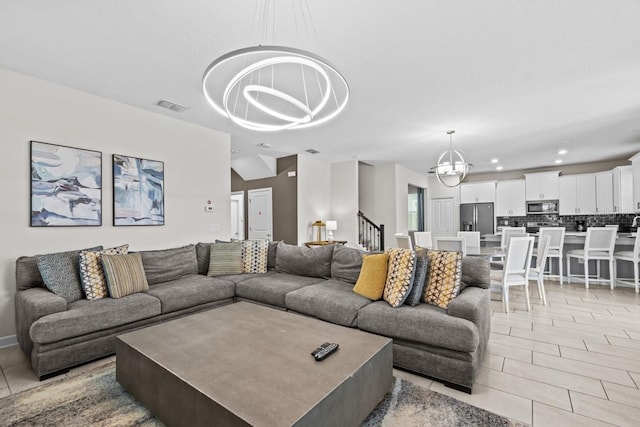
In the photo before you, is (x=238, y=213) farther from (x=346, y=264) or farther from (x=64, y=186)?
(x=346, y=264)

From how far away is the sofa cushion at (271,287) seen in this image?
329 cm

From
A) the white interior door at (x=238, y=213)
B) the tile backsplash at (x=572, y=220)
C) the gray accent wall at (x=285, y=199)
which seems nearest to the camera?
the gray accent wall at (x=285, y=199)

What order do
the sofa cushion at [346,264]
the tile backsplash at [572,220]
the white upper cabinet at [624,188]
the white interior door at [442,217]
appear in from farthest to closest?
the white interior door at [442,217] → the tile backsplash at [572,220] → the white upper cabinet at [624,188] → the sofa cushion at [346,264]

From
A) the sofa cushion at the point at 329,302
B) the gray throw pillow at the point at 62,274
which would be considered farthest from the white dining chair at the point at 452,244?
the gray throw pillow at the point at 62,274

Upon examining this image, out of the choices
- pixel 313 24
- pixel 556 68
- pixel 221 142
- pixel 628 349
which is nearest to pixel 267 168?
pixel 221 142

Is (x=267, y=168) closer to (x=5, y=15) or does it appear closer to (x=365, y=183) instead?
(x=365, y=183)

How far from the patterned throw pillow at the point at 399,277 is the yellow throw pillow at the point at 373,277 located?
6 cm

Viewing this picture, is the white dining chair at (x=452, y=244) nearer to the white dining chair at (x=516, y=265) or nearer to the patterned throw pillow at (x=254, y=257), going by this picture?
the white dining chair at (x=516, y=265)

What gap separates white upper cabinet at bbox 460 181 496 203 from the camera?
8.51 metres

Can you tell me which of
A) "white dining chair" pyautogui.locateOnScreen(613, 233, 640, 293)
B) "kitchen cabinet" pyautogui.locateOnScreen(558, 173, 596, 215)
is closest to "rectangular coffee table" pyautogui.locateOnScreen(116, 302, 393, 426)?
"white dining chair" pyautogui.locateOnScreen(613, 233, 640, 293)

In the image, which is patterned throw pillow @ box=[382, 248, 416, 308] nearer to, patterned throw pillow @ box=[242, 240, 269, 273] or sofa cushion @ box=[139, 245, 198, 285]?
patterned throw pillow @ box=[242, 240, 269, 273]

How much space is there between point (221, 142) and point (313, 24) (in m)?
3.24

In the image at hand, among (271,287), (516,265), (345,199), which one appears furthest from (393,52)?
(345,199)

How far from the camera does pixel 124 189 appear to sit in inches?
152
